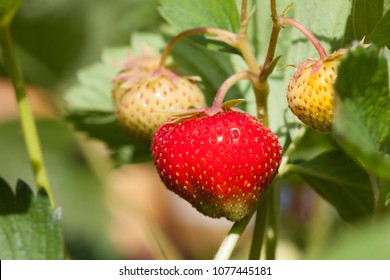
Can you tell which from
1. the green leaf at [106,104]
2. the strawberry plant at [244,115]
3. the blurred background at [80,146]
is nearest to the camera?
the strawberry plant at [244,115]

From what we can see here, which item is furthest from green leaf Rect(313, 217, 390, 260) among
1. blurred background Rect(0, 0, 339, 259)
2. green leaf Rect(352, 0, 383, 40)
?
blurred background Rect(0, 0, 339, 259)

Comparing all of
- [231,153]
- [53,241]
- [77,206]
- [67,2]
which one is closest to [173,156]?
[231,153]

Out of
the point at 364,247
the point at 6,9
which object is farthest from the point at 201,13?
the point at 364,247

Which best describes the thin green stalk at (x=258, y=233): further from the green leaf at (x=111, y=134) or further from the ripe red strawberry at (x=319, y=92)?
the green leaf at (x=111, y=134)

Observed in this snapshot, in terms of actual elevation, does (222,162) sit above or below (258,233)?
above

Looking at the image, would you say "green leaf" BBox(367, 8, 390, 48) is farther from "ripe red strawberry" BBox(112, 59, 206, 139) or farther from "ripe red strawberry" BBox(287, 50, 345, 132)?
"ripe red strawberry" BBox(112, 59, 206, 139)

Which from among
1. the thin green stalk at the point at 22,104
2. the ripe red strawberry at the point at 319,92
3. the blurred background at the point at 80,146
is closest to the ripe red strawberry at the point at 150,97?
the thin green stalk at the point at 22,104

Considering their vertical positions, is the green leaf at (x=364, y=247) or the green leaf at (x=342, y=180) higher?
the green leaf at (x=364, y=247)

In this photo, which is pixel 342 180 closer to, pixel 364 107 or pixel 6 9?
pixel 364 107
